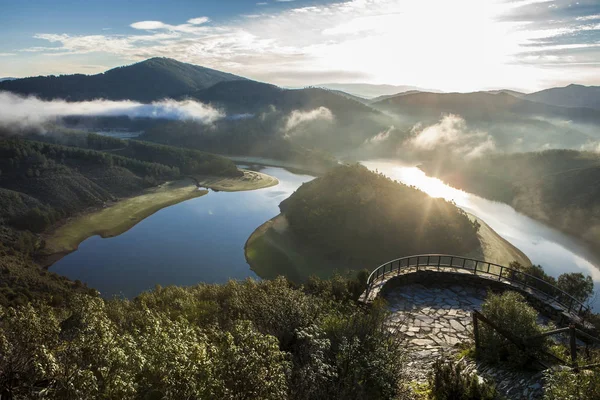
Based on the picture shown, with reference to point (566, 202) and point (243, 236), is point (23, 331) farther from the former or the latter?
point (566, 202)

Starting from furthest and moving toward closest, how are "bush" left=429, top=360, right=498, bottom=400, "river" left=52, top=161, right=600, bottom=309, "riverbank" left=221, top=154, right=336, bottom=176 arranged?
"riverbank" left=221, top=154, right=336, bottom=176 → "river" left=52, top=161, right=600, bottom=309 → "bush" left=429, top=360, right=498, bottom=400

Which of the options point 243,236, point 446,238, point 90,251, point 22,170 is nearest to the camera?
point 446,238

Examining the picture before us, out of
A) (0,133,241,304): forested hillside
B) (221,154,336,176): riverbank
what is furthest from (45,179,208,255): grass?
(221,154,336,176): riverbank

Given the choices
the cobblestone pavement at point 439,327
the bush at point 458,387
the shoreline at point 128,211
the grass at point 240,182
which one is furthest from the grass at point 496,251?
the grass at point 240,182

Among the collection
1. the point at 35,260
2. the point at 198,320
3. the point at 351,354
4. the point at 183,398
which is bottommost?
the point at 35,260

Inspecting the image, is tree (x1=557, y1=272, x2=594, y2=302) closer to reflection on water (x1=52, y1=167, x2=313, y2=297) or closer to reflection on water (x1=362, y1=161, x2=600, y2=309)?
reflection on water (x1=362, y1=161, x2=600, y2=309)

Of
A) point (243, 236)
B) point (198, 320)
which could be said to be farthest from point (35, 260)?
point (198, 320)

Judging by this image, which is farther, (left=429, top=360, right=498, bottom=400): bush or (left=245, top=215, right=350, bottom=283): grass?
(left=245, top=215, right=350, bottom=283): grass
